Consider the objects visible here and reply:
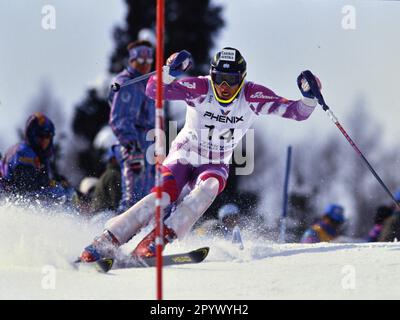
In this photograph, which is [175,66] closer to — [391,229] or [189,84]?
[189,84]

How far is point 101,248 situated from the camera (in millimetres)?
7492

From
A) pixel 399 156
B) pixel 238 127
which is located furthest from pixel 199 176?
pixel 399 156

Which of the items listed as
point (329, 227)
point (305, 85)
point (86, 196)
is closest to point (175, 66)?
point (305, 85)

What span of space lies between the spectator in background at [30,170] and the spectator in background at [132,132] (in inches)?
60.1

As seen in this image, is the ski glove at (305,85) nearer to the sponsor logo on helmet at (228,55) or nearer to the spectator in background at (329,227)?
the sponsor logo on helmet at (228,55)

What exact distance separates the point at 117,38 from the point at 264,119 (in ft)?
17.6

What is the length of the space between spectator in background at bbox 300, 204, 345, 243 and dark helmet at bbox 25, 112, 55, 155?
2993 mm

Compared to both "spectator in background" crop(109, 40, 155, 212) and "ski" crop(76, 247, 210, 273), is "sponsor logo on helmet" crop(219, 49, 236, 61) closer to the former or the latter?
"ski" crop(76, 247, 210, 273)

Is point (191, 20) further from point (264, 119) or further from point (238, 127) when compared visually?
point (238, 127)

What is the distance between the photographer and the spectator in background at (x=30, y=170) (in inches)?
372

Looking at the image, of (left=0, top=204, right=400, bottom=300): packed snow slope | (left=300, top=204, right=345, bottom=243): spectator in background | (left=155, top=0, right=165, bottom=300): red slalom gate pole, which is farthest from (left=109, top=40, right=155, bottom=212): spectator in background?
(left=155, top=0, right=165, bottom=300): red slalom gate pole

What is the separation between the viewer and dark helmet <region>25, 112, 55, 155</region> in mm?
9898

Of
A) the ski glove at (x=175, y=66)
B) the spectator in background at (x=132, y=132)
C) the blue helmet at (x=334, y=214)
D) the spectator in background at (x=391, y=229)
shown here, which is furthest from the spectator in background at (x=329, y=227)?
the ski glove at (x=175, y=66)

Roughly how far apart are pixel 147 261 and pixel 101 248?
1.24ft
